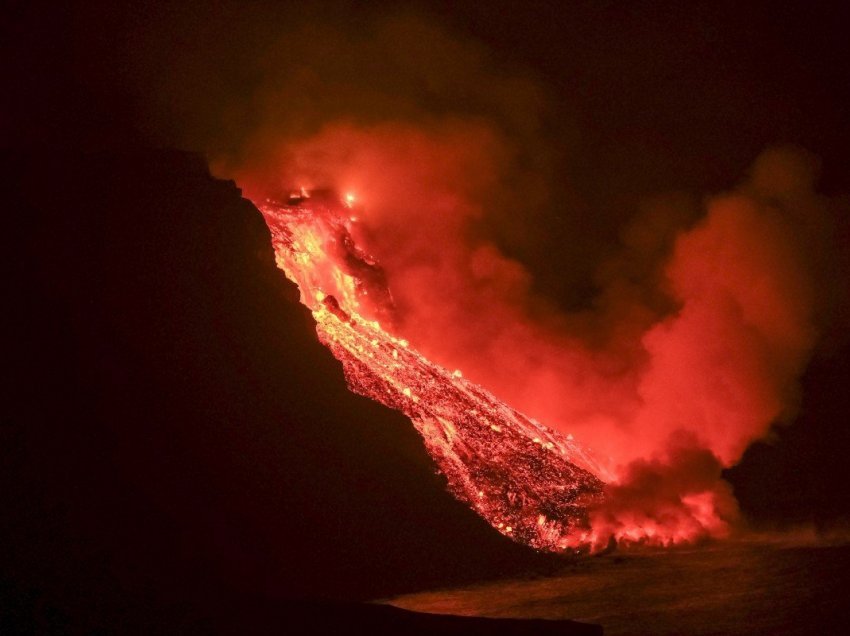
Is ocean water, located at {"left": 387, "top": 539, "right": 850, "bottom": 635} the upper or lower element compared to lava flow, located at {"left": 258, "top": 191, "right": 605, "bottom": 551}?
lower

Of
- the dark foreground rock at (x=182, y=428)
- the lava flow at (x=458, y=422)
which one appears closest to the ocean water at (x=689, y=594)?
the dark foreground rock at (x=182, y=428)

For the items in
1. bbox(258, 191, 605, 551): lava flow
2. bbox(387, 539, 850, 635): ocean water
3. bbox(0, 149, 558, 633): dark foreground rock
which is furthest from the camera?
bbox(258, 191, 605, 551): lava flow

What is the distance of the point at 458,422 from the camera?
18.1 m

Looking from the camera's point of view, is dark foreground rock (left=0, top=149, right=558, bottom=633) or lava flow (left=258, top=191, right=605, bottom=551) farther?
lava flow (left=258, top=191, right=605, bottom=551)

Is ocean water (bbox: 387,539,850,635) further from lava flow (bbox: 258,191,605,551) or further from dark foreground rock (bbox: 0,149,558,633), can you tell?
lava flow (bbox: 258,191,605,551)

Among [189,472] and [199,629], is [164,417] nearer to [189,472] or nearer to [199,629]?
[189,472]

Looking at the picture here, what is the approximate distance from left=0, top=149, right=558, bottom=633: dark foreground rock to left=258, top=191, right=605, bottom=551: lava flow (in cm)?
118

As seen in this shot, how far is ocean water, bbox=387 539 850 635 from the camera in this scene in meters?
10.4

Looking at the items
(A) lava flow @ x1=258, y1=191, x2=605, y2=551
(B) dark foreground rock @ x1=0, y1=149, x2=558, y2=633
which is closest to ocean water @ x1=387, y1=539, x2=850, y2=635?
(B) dark foreground rock @ x1=0, y1=149, x2=558, y2=633

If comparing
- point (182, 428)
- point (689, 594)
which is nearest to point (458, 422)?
point (689, 594)

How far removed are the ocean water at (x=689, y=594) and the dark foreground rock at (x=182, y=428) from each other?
4.03 feet

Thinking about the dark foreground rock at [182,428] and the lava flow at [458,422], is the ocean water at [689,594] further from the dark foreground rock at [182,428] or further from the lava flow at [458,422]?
the lava flow at [458,422]

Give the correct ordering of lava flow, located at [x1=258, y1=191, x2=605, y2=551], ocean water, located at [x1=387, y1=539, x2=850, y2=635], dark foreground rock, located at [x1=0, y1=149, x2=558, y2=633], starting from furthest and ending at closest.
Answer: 1. lava flow, located at [x1=258, y1=191, x2=605, y2=551]
2. ocean water, located at [x1=387, y1=539, x2=850, y2=635]
3. dark foreground rock, located at [x1=0, y1=149, x2=558, y2=633]

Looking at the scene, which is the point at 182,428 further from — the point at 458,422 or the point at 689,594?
the point at 689,594
